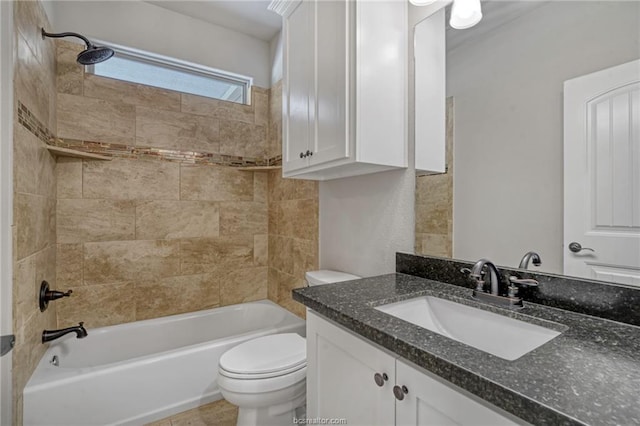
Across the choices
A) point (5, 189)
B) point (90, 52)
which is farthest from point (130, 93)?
point (5, 189)

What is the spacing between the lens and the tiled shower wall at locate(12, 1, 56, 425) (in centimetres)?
132

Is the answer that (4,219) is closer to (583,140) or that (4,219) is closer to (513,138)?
(513,138)

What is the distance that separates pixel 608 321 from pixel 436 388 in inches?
22.7

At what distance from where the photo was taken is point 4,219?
3.85 feet

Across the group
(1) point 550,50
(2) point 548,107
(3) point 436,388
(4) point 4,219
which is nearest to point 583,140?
(2) point 548,107

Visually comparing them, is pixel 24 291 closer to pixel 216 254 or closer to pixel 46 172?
pixel 46 172

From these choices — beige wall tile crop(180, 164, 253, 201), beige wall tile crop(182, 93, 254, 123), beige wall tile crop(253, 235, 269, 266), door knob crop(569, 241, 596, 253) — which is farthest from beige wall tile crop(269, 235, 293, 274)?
door knob crop(569, 241, 596, 253)

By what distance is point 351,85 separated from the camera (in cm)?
129

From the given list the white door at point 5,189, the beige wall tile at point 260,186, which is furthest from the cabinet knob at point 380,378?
the beige wall tile at point 260,186

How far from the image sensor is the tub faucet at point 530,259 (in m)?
1.01

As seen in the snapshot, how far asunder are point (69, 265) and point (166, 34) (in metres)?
1.93

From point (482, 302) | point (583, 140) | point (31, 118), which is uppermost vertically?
point (31, 118)

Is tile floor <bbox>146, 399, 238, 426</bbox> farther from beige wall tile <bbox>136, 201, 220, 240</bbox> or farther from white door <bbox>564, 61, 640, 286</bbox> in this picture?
white door <bbox>564, 61, 640, 286</bbox>

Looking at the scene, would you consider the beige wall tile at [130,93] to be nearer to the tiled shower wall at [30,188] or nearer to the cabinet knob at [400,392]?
the tiled shower wall at [30,188]
